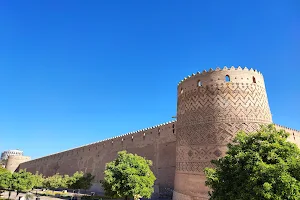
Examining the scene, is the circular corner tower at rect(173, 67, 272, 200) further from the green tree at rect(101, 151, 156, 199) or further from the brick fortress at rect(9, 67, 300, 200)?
the green tree at rect(101, 151, 156, 199)

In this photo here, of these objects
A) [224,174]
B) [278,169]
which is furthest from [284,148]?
[224,174]

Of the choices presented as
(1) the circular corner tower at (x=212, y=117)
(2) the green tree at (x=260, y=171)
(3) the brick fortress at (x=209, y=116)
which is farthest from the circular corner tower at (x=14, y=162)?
(2) the green tree at (x=260, y=171)

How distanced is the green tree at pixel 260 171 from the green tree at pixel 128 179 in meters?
4.72

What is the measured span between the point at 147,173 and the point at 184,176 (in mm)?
1871

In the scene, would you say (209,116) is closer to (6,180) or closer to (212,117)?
(212,117)

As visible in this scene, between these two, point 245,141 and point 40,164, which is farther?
point 40,164

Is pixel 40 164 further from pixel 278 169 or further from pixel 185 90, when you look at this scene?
pixel 278 169

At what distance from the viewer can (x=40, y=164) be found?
132 feet

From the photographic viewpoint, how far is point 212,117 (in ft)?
35.7

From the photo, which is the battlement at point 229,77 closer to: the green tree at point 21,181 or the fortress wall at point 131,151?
the fortress wall at point 131,151

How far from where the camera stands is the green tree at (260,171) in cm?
517

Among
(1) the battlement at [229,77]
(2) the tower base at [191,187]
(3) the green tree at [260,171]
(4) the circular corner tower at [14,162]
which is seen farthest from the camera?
(4) the circular corner tower at [14,162]

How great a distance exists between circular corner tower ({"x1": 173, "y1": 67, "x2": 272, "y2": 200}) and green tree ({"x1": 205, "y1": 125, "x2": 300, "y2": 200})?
3510 millimetres

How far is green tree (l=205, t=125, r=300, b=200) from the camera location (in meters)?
5.17
